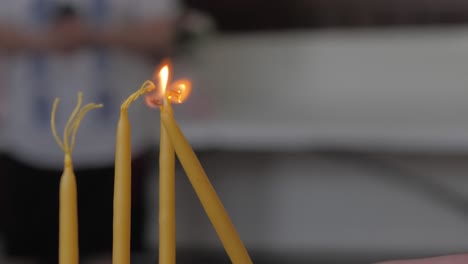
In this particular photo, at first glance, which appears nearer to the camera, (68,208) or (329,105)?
(68,208)

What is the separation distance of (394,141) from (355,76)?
1.93ft

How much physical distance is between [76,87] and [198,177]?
99 cm

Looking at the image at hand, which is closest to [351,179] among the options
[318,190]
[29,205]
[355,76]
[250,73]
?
[318,190]

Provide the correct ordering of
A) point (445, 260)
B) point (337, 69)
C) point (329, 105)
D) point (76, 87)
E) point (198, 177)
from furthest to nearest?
point (337, 69) < point (329, 105) < point (76, 87) < point (445, 260) < point (198, 177)

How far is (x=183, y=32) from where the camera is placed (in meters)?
1.70

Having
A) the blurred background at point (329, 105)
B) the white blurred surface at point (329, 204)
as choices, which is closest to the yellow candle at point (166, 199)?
the blurred background at point (329, 105)

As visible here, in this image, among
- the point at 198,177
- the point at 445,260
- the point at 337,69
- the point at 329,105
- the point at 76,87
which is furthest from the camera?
the point at 337,69

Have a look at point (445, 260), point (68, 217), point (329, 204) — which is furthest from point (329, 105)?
point (68, 217)

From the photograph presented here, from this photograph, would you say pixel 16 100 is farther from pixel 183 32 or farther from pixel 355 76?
pixel 355 76

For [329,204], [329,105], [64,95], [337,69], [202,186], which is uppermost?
[337,69]

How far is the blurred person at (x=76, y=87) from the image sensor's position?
119 centimetres

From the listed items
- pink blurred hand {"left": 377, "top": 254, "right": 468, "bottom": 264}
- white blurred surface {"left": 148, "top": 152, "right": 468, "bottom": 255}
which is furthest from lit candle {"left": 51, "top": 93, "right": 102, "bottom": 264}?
white blurred surface {"left": 148, "top": 152, "right": 468, "bottom": 255}

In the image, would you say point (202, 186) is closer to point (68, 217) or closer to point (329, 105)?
point (68, 217)

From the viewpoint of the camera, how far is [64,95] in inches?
47.1
